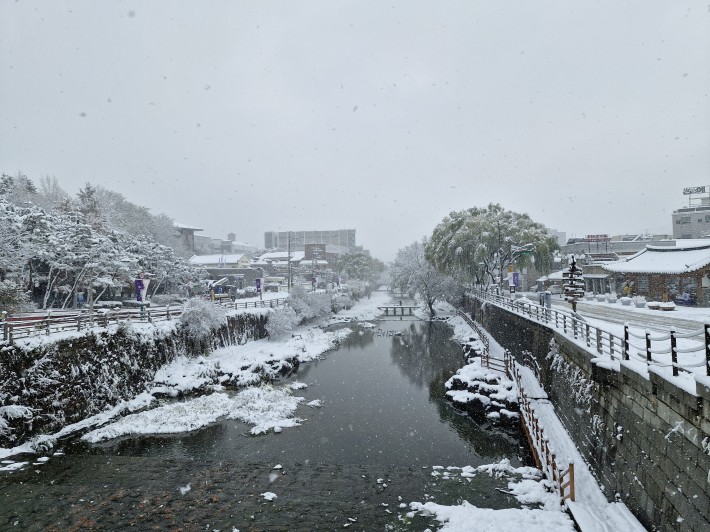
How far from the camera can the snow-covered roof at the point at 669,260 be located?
24.4 metres

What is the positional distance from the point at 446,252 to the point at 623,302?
16.4 m

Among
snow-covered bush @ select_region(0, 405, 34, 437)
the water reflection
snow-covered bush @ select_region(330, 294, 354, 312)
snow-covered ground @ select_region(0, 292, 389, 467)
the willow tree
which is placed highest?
the willow tree

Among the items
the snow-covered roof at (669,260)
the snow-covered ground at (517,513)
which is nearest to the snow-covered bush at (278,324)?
the snow-covered ground at (517,513)

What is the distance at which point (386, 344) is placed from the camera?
33.1m

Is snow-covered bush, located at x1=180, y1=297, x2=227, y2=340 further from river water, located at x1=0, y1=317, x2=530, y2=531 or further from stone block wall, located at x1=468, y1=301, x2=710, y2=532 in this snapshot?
stone block wall, located at x1=468, y1=301, x2=710, y2=532

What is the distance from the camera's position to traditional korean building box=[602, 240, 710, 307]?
78.2ft

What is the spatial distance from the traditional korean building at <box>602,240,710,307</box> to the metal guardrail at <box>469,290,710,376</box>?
10.3 m

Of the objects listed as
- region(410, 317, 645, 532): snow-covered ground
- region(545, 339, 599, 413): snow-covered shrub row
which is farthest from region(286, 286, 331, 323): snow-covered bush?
region(410, 317, 645, 532): snow-covered ground

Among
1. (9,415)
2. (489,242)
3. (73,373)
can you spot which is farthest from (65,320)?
(489,242)

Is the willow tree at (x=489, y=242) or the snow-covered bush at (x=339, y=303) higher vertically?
the willow tree at (x=489, y=242)

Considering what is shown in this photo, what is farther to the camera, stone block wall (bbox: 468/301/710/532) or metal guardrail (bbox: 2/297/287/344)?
metal guardrail (bbox: 2/297/287/344)

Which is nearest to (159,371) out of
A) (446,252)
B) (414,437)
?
(414,437)

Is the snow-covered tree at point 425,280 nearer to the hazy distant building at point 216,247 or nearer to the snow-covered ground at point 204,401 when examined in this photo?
the snow-covered ground at point 204,401

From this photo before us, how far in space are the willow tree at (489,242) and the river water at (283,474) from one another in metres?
19.0
